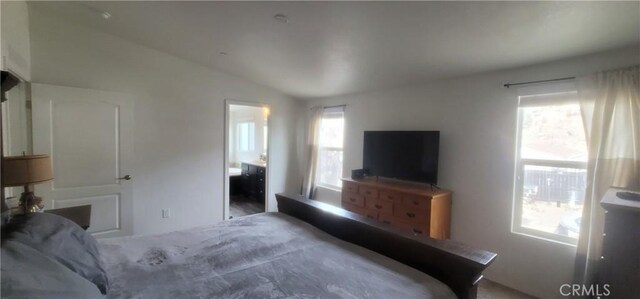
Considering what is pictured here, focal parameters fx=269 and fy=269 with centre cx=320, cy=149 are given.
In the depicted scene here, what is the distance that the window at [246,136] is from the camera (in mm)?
6656

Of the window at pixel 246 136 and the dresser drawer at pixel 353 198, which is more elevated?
the window at pixel 246 136

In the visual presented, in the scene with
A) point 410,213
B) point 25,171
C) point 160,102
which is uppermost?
point 160,102

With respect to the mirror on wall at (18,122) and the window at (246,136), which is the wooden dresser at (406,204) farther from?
the window at (246,136)

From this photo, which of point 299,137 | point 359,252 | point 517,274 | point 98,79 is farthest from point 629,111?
point 98,79

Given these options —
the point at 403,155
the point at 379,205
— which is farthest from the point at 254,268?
the point at 403,155

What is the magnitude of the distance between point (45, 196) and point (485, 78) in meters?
4.68

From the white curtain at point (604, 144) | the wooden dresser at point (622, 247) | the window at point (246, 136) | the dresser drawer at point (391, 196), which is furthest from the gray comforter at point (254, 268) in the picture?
the window at point (246, 136)

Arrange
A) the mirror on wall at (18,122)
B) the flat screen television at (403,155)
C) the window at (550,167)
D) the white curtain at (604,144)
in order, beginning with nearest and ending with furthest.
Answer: the white curtain at (604,144) < the window at (550,167) < the mirror on wall at (18,122) < the flat screen television at (403,155)

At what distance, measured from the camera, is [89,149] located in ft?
9.78

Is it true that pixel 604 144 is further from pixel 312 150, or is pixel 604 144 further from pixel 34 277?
pixel 312 150

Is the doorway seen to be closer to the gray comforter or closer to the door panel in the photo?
the door panel

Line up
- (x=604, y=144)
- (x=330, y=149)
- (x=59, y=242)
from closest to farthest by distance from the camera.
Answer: (x=59, y=242), (x=604, y=144), (x=330, y=149)

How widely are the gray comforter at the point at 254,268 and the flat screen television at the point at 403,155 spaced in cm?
173

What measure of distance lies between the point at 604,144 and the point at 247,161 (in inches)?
235
